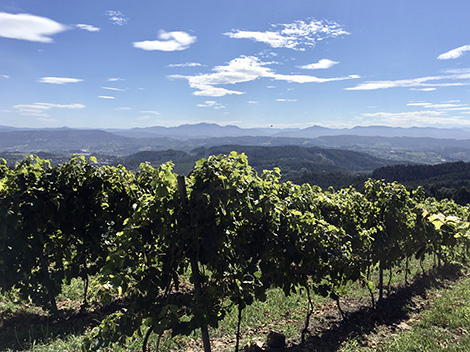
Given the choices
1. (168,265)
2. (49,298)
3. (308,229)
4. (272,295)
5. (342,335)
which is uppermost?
(308,229)

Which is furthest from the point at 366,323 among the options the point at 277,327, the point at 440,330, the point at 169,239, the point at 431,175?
the point at 431,175

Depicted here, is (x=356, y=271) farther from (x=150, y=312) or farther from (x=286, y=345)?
(x=150, y=312)

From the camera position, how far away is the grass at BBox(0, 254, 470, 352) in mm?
6754

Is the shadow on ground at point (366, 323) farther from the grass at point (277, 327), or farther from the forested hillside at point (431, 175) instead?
the forested hillside at point (431, 175)

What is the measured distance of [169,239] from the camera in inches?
165

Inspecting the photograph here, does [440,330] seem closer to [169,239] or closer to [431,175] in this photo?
[169,239]

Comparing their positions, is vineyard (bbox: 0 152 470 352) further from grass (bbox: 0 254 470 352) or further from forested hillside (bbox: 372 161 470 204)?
forested hillside (bbox: 372 161 470 204)

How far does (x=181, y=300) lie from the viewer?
4.33 meters

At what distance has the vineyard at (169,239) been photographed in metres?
4.12

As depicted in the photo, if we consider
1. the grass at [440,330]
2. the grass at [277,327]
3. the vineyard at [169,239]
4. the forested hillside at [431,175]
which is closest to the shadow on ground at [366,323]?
the grass at [277,327]

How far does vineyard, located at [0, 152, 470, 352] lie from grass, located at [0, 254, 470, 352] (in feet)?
2.88

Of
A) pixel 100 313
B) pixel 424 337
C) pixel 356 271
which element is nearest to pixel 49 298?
pixel 100 313

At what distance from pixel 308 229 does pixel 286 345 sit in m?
3.75

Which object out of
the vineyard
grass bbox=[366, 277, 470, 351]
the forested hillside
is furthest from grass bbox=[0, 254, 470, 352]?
the forested hillside
